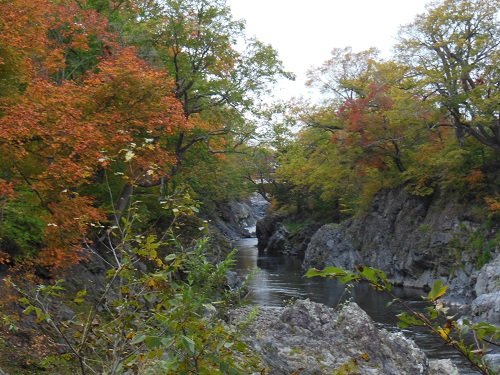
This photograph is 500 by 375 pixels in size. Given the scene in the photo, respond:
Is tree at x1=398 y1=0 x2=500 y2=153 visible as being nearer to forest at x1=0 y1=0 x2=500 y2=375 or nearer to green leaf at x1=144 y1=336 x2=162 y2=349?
forest at x1=0 y1=0 x2=500 y2=375

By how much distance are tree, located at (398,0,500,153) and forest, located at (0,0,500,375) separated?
0.11 m

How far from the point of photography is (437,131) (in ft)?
108

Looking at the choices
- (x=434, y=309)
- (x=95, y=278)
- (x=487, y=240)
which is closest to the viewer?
(x=434, y=309)

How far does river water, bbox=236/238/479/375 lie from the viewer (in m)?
17.4

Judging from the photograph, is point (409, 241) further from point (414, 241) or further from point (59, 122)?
point (59, 122)

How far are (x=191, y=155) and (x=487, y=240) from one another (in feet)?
49.8

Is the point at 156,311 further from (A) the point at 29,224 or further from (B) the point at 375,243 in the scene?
(B) the point at 375,243

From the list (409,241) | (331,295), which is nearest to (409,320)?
(331,295)

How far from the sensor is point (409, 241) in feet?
106

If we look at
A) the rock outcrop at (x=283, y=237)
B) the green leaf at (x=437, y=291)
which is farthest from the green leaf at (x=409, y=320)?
the rock outcrop at (x=283, y=237)

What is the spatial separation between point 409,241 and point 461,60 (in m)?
10.7

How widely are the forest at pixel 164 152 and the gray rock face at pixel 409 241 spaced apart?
91 centimetres

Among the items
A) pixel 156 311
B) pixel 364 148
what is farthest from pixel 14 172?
pixel 364 148

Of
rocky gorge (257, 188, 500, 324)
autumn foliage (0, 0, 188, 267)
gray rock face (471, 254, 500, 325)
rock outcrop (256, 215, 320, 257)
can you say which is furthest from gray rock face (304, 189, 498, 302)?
autumn foliage (0, 0, 188, 267)
